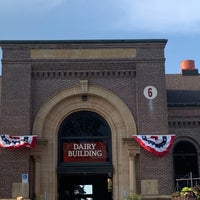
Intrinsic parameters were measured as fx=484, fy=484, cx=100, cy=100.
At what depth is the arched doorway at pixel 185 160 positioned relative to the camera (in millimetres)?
29141

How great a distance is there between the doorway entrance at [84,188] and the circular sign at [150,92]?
9.33m

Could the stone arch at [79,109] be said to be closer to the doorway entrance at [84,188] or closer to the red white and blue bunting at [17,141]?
the red white and blue bunting at [17,141]

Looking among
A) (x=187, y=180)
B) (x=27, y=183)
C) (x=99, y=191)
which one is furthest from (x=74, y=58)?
(x=99, y=191)

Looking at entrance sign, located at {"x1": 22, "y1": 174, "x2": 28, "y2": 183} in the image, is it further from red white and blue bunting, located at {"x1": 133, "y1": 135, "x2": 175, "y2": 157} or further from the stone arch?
red white and blue bunting, located at {"x1": 133, "y1": 135, "x2": 175, "y2": 157}

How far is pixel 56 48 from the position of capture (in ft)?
92.5

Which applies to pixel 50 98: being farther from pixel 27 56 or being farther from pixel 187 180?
pixel 187 180

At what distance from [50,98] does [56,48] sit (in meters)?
2.96

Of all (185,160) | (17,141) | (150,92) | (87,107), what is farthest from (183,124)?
(17,141)

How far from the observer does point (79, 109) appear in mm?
28344

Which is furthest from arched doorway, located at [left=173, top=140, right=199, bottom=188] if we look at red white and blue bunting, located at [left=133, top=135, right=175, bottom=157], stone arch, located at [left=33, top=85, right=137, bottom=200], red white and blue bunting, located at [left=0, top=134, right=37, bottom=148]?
red white and blue bunting, located at [left=0, top=134, right=37, bottom=148]

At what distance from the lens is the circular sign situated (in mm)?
27797

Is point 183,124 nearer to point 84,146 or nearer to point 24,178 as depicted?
point 84,146

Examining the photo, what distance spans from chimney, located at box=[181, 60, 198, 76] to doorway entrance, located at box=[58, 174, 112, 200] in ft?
33.3

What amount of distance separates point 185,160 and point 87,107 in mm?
6863
